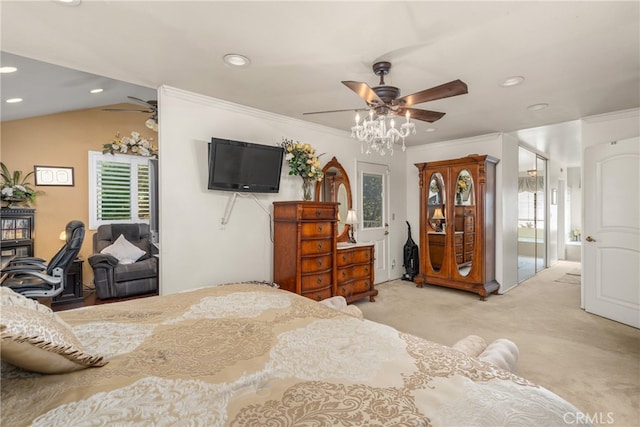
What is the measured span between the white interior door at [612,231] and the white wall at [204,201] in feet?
11.8

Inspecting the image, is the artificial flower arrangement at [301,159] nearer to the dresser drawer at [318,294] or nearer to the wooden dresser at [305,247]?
the wooden dresser at [305,247]

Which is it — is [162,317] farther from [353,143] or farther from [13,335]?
[353,143]

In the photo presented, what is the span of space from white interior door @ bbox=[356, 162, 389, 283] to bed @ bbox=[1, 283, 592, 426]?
12.0 feet

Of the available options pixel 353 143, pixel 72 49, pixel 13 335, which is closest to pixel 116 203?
pixel 72 49

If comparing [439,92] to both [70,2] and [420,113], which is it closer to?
[420,113]

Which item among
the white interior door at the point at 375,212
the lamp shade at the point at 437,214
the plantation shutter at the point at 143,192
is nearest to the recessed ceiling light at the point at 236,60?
the white interior door at the point at 375,212

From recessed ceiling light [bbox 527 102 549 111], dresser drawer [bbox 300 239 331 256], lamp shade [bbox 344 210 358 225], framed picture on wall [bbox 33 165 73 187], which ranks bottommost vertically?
dresser drawer [bbox 300 239 331 256]

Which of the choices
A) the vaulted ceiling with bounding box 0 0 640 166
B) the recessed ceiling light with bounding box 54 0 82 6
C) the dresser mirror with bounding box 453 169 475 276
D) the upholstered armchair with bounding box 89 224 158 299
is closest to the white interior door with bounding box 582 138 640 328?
the vaulted ceiling with bounding box 0 0 640 166

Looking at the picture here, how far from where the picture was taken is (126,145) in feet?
15.8

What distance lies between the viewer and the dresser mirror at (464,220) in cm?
460

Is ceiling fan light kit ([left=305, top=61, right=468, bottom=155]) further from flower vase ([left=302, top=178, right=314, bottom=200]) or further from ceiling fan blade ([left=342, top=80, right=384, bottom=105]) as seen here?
flower vase ([left=302, top=178, right=314, bottom=200])

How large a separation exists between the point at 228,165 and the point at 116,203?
3185mm

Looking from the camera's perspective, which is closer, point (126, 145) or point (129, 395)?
point (129, 395)

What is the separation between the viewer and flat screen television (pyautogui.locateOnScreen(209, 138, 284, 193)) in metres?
3.11
